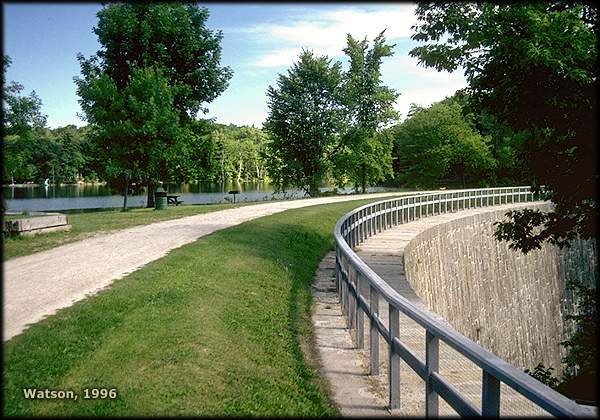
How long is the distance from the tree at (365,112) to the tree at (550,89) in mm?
38547

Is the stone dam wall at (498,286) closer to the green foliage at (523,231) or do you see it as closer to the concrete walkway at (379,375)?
the green foliage at (523,231)

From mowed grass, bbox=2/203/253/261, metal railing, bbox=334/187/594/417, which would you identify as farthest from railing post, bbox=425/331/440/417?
mowed grass, bbox=2/203/253/261

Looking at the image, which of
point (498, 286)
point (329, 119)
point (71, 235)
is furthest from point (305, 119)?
point (71, 235)

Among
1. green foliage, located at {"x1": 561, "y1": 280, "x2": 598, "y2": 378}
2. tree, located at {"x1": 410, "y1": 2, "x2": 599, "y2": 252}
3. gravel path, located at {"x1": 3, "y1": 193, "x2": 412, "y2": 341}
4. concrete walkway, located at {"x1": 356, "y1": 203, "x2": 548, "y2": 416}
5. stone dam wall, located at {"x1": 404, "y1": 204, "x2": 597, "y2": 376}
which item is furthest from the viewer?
stone dam wall, located at {"x1": 404, "y1": 204, "x2": 597, "y2": 376}

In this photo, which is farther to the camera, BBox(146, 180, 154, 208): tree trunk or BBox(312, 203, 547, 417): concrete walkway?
BBox(146, 180, 154, 208): tree trunk

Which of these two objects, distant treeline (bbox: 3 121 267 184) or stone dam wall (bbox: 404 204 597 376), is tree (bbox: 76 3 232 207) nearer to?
distant treeline (bbox: 3 121 267 184)

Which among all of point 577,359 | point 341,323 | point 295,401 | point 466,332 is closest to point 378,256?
point 577,359

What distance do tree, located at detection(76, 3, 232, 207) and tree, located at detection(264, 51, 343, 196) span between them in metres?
13.1

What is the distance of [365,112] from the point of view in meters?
51.6

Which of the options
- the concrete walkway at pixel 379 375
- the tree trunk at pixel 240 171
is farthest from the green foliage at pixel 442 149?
the tree trunk at pixel 240 171

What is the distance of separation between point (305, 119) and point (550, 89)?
130 ft

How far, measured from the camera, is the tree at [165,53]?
31484mm

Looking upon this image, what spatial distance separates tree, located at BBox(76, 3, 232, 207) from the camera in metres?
31.5

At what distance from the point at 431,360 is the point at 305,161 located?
46.7 m
